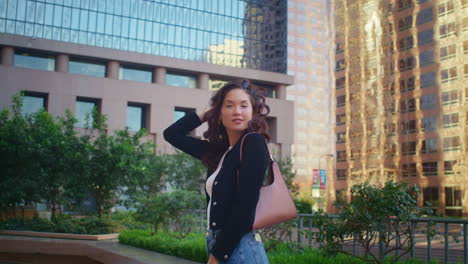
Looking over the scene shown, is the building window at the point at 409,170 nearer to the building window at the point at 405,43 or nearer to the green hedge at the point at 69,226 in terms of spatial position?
the building window at the point at 405,43

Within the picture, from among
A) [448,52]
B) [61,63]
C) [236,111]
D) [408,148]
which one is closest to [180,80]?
[61,63]

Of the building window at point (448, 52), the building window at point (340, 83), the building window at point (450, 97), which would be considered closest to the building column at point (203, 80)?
the building window at point (340, 83)

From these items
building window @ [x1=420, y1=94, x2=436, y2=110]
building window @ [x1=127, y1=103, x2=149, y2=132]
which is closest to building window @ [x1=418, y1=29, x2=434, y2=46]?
building window @ [x1=420, y1=94, x2=436, y2=110]

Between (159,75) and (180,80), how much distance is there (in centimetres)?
247

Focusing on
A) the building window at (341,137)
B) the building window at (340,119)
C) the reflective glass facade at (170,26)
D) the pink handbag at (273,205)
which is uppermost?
the reflective glass facade at (170,26)

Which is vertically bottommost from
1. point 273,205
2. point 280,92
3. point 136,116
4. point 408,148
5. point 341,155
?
point 273,205

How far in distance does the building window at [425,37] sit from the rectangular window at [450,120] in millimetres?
3357

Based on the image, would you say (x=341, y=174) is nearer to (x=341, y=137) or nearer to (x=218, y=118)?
(x=341, y=137)

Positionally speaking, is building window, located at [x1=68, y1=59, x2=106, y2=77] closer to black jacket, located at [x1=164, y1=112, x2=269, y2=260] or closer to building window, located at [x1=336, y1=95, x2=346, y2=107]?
building window, located at [x1=336, y1=95, x2=346, y2=107]

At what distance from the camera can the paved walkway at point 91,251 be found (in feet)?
27.9

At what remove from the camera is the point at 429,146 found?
56.9ft

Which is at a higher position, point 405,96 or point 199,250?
point 405,96

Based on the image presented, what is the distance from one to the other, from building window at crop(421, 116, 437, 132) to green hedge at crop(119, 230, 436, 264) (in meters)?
10.6

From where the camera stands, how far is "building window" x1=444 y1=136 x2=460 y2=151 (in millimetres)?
16230
